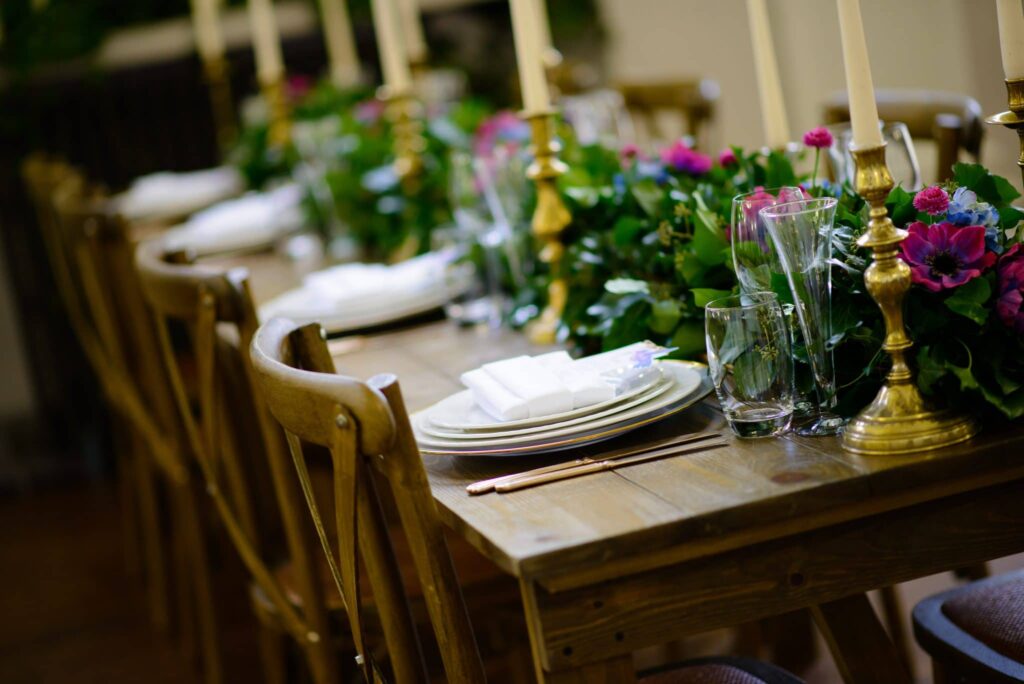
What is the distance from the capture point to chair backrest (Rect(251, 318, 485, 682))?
0.98 metres

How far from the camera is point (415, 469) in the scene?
1.00 m

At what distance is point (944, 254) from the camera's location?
1.09 metres

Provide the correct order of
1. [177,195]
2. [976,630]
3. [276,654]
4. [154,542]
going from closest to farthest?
[976,630] → [276,654] → [154,542] → [177,195]

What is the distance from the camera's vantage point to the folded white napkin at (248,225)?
314 cm

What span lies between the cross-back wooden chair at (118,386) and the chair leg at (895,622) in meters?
1.43

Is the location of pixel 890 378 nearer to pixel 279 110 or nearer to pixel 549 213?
pixel 549 213

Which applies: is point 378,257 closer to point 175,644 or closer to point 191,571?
point 191,571

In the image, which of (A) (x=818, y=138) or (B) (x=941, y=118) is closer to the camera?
(A) (x=818, y=138)

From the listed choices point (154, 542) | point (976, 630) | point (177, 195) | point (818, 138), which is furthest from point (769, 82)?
point (177, 195)

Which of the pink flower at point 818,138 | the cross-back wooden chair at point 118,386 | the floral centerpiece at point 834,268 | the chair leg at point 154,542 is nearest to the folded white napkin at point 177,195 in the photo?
the cross-back wooden chair at point 118,386

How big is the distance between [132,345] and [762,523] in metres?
2.23

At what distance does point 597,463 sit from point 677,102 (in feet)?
6.79

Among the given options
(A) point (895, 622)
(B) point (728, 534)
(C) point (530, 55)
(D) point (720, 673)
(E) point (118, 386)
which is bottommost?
(A) point (895, 622)

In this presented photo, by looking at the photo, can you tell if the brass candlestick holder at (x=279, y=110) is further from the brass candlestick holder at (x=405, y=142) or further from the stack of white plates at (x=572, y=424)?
the stack of white plates at (x=572, y=424)
